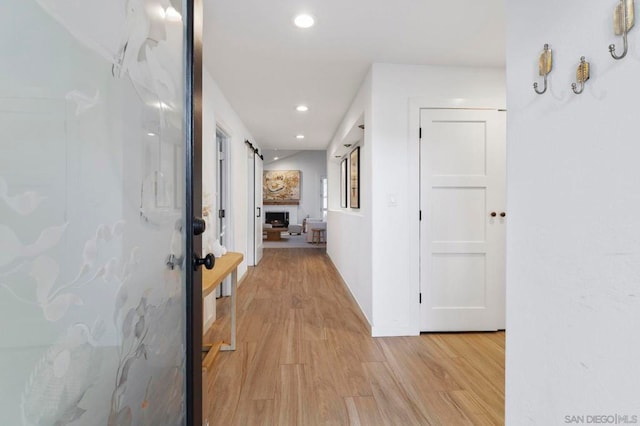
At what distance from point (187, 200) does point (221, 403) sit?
1.32 m

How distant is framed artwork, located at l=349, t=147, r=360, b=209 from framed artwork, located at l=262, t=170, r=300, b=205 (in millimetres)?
6325

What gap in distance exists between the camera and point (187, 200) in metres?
1.02

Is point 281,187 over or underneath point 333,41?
Answer: underneath

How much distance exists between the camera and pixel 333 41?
2.28 metres

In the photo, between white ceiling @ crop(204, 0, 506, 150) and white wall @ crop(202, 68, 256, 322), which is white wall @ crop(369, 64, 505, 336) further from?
white wall @ crop(202, 68, 256, 322)

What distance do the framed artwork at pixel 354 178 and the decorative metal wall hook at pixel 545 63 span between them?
3171 mm

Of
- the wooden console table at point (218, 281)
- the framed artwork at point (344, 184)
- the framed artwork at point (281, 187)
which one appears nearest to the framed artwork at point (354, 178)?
the framed artwork at point (344, 184)

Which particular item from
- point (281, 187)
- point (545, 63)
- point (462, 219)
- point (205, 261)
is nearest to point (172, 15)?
point (205, 261)

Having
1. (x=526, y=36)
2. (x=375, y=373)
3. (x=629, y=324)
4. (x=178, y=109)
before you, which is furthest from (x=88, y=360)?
(x=375, y=373)

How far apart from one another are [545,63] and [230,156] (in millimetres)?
3476

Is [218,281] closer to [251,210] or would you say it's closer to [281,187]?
[251,210]

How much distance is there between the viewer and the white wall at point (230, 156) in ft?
9.16

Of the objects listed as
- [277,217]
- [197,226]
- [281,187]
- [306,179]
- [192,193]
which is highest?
[306,179]

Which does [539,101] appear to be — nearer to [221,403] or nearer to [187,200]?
[187,200]
